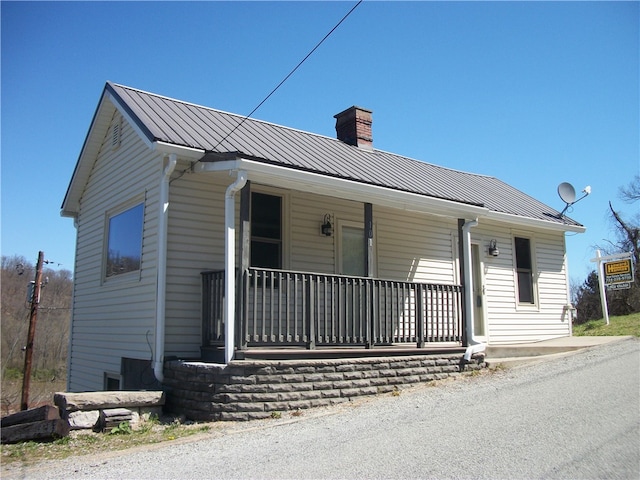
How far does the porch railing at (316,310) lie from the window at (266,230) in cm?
82

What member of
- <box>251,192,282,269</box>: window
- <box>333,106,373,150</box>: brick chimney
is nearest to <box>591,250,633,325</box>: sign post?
<box>333,106,373,150</box>: brick chimney

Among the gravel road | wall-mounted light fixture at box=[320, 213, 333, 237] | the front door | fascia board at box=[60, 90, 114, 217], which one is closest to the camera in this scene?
the gravel road

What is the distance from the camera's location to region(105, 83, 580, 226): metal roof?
345 inches

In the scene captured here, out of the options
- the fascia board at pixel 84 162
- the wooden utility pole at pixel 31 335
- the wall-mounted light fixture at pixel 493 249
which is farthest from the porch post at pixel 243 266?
the wooden utility pole at pixel 31 335

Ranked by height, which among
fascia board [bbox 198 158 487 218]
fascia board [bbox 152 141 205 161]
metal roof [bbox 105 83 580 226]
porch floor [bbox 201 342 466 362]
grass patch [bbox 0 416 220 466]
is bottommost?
grass patch [bbox 0 416 220 466]

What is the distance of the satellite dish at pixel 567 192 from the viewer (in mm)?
14727

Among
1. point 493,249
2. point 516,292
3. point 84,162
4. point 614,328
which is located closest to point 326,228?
point 493,249

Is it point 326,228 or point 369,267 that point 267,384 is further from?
point 326,228

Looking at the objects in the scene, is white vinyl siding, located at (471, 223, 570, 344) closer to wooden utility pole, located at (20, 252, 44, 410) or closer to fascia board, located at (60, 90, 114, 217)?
fascia board, located at (60, 90, 114, 217)

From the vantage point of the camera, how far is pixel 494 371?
10000 mm

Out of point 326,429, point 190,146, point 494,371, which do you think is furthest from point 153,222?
point 494,371

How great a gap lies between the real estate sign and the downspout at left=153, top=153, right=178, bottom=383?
492 inches

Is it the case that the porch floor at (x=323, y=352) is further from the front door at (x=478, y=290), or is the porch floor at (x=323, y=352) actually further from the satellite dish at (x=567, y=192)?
the satellite dish at (x=567, y=192)

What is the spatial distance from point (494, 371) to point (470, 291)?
1.44 metres
